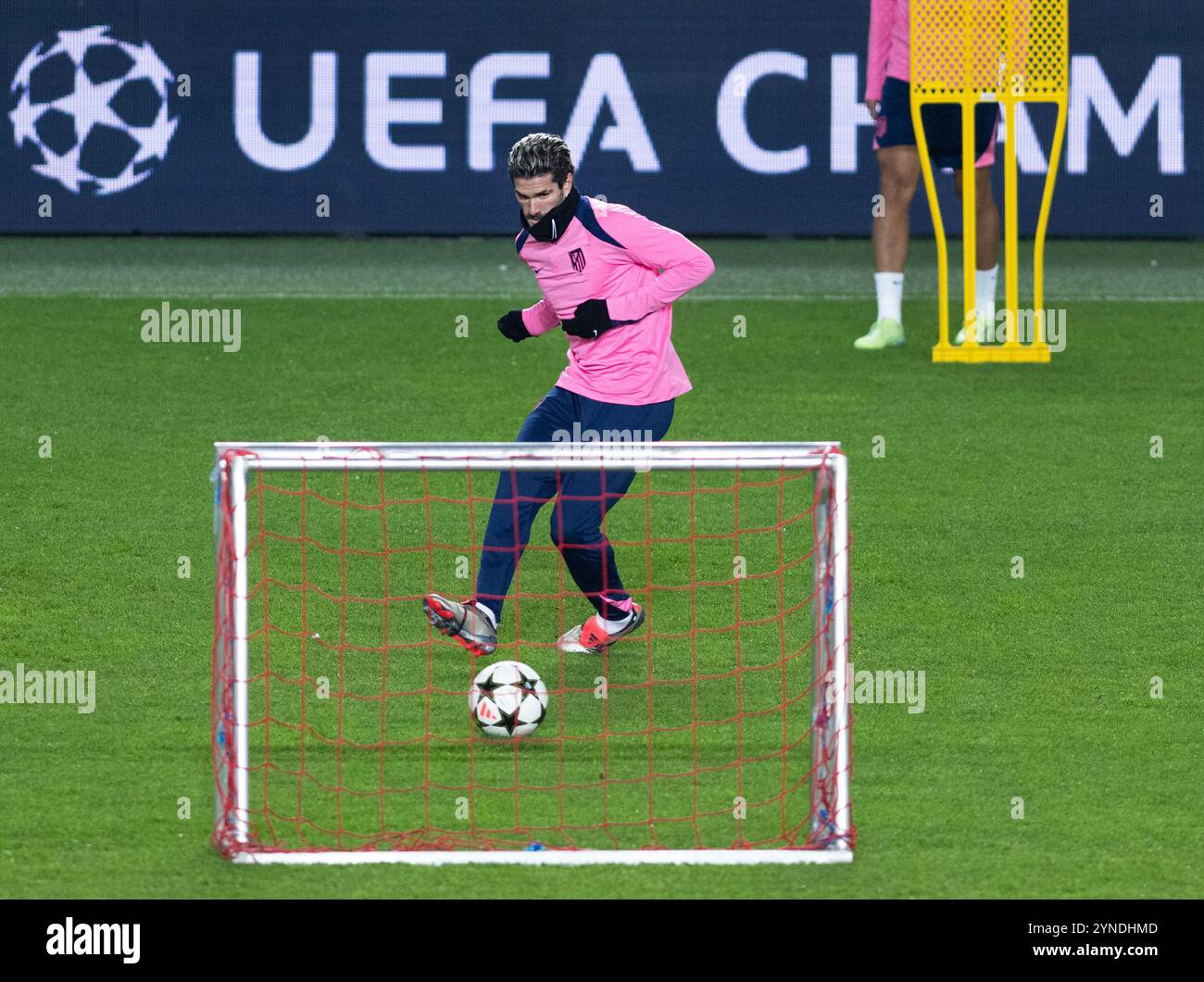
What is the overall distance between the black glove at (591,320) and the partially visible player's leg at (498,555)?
0.87ft

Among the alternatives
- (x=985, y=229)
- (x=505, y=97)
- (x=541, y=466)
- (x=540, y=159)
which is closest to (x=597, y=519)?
(x=540, y=159)

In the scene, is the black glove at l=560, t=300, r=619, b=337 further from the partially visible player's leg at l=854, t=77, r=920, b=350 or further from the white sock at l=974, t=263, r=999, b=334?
the white sock at l=974, t=263, r=999, b=334

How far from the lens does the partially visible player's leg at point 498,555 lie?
19.5ft

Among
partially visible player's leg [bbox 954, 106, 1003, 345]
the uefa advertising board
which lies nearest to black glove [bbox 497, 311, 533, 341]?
partially visible player's leg [bbox 954, 106, 1003, 345]

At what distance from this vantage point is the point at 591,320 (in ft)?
20.0

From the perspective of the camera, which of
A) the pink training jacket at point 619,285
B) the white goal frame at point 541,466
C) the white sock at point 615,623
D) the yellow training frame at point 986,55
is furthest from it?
the yellow training frame at point 986,55

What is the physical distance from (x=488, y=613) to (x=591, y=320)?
0.89 metres

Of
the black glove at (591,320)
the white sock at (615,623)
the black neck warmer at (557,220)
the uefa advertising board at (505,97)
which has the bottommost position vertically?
the white sock at (615,623)

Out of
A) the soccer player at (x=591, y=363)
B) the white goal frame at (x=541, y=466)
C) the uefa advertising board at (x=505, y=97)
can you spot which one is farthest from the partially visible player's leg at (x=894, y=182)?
the white goal frame at (x=541, y=466)

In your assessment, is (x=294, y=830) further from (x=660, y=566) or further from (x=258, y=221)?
(x=258, y=221)

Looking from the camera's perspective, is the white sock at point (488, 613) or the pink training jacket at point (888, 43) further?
the pink training jacket at point (888, 43)

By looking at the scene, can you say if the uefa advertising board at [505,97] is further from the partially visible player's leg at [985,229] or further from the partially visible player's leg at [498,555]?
the partially visible player's leg at [498,555]

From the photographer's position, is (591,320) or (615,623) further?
(615,623)

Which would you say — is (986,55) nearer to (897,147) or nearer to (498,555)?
(897,147)
